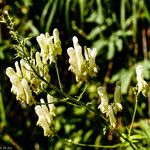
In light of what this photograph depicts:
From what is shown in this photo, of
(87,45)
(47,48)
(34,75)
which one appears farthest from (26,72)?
(87,45)

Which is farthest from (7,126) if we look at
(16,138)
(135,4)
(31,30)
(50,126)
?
(50,126)

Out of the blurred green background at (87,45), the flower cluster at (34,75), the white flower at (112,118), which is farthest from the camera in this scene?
the blurred green background at (87,45)

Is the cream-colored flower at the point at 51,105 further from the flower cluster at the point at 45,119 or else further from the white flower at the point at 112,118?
the white flower at the point at 112,118

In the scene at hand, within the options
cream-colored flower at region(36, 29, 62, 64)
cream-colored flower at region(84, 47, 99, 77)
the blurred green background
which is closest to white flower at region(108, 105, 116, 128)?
cream-colored flower at region(84, 47, 99, 77)

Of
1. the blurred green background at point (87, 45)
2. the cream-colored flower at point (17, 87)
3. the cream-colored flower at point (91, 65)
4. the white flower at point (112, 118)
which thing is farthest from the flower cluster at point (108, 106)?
the blurred green background at point (87, 45)

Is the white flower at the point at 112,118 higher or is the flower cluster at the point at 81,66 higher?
the flower cluster at the point at 81,66

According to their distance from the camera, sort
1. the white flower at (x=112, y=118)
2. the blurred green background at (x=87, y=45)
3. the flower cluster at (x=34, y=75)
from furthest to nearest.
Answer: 1. the blurred green background at (x=87, y=45)
2. the white flower at (x=112, y=118)
3. the flower cluster at (x=34, y=75)

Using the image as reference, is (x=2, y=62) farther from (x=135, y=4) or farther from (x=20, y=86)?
(x=20, y=86)

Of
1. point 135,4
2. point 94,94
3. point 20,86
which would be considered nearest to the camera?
point 20,86
